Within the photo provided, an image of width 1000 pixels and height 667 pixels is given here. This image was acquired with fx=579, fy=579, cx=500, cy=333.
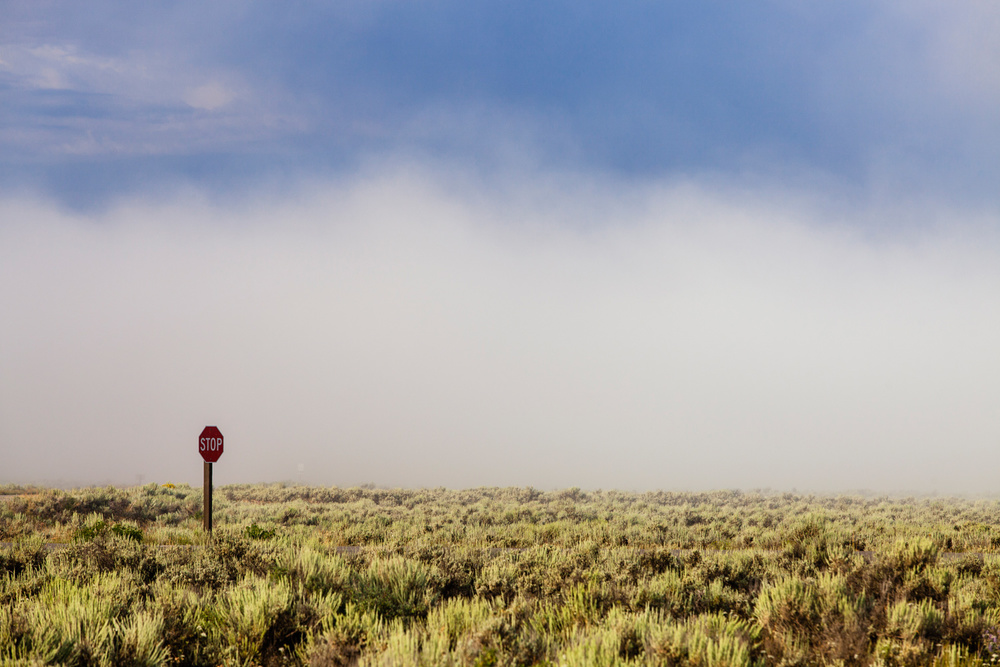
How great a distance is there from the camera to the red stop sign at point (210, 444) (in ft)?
55.3

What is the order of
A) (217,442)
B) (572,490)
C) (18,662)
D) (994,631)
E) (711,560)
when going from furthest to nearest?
(572,490) → (217,442) → (711,560) → (994,631) → (18,662)

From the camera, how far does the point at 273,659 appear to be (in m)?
5.82

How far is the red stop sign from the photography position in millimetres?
16859

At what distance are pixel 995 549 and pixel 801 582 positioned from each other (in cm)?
1062

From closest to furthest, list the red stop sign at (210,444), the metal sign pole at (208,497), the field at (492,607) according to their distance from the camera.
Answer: the field at (492,607), the metal sign pole at (208,497), the red stop sign at (210,444)

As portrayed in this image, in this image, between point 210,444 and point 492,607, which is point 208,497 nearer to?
point 210,444

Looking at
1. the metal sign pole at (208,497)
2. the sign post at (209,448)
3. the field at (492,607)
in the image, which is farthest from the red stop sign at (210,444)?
the field at (492,607)

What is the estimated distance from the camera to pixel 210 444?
1694cm

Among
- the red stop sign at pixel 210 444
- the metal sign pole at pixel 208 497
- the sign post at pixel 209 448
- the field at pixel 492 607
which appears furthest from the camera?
the red stop sign at pixel 210 444

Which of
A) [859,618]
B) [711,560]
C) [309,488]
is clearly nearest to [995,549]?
[711,560]

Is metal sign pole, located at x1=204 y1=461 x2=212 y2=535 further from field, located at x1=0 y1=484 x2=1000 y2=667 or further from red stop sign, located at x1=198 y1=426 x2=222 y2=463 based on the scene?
field, located at x1=0 y1=484 x2=1000 y2=667

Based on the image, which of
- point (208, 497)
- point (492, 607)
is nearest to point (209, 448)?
point (208, 497)

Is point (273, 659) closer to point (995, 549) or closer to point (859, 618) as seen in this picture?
point (859, 618)

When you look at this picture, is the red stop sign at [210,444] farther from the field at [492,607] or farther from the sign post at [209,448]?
the field at [492,607]
